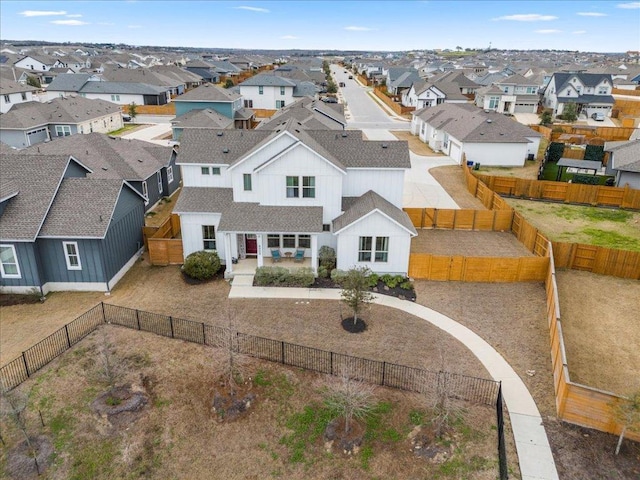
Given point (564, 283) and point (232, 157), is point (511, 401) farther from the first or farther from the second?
point (232, 157)

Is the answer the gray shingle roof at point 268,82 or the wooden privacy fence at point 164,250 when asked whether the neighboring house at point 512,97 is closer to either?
Answer: the gray shingle roof at point 268,82

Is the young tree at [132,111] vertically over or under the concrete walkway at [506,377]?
over

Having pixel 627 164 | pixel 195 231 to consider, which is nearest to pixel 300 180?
pixel 195 231

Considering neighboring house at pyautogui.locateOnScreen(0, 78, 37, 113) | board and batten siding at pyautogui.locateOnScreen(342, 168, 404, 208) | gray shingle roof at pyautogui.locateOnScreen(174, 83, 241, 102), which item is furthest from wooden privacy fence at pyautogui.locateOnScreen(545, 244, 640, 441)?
neighboring house at pyautogui.locateOnScreen(0, 78, 37, 113)

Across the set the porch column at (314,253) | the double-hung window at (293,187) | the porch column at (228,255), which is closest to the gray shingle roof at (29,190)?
the porch column at (228,255)

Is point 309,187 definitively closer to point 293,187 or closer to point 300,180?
point 300,180

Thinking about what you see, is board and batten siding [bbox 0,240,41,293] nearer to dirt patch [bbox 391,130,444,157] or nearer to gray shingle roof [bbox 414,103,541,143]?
gray shingle roof [bbox 414,103,541,143]
